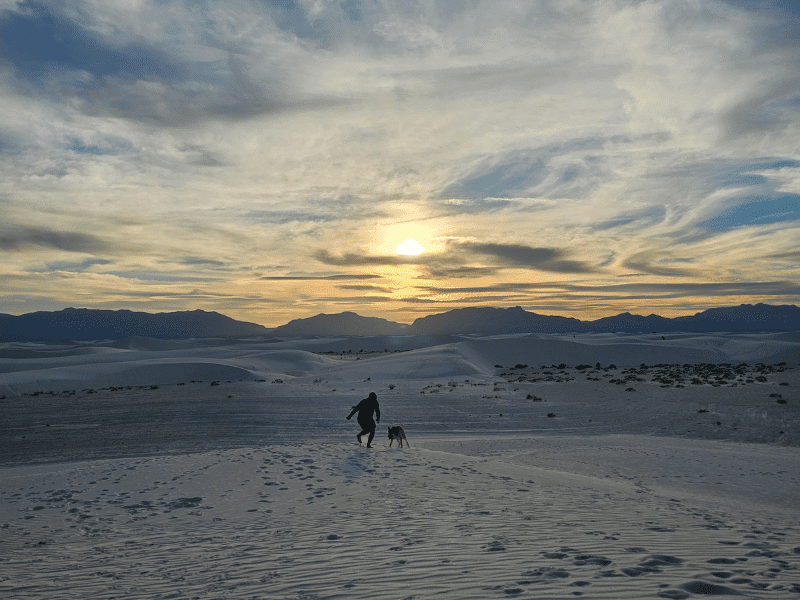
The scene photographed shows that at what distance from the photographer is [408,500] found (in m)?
8.62

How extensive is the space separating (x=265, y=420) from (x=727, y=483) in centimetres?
1537

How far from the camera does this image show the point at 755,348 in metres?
58.0

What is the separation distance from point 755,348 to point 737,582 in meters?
64.0

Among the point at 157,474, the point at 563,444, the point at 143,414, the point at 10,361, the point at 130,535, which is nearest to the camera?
the point at 130,535

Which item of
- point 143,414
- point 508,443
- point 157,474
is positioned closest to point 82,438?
point 143,414

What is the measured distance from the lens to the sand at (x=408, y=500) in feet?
17.0

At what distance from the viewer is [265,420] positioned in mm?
20938

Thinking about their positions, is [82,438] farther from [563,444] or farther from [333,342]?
[333,342]

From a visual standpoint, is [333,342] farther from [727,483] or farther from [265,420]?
[727,483]

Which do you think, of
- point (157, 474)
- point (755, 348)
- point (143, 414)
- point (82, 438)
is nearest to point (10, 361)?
point (143, 414)

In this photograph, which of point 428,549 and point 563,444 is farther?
point 563,444

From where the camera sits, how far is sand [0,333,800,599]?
17.0 ft

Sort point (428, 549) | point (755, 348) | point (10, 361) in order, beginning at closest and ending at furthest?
point (428, 549)
point (10, 361)
point (755, 348)

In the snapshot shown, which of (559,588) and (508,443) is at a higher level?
(559,588)
